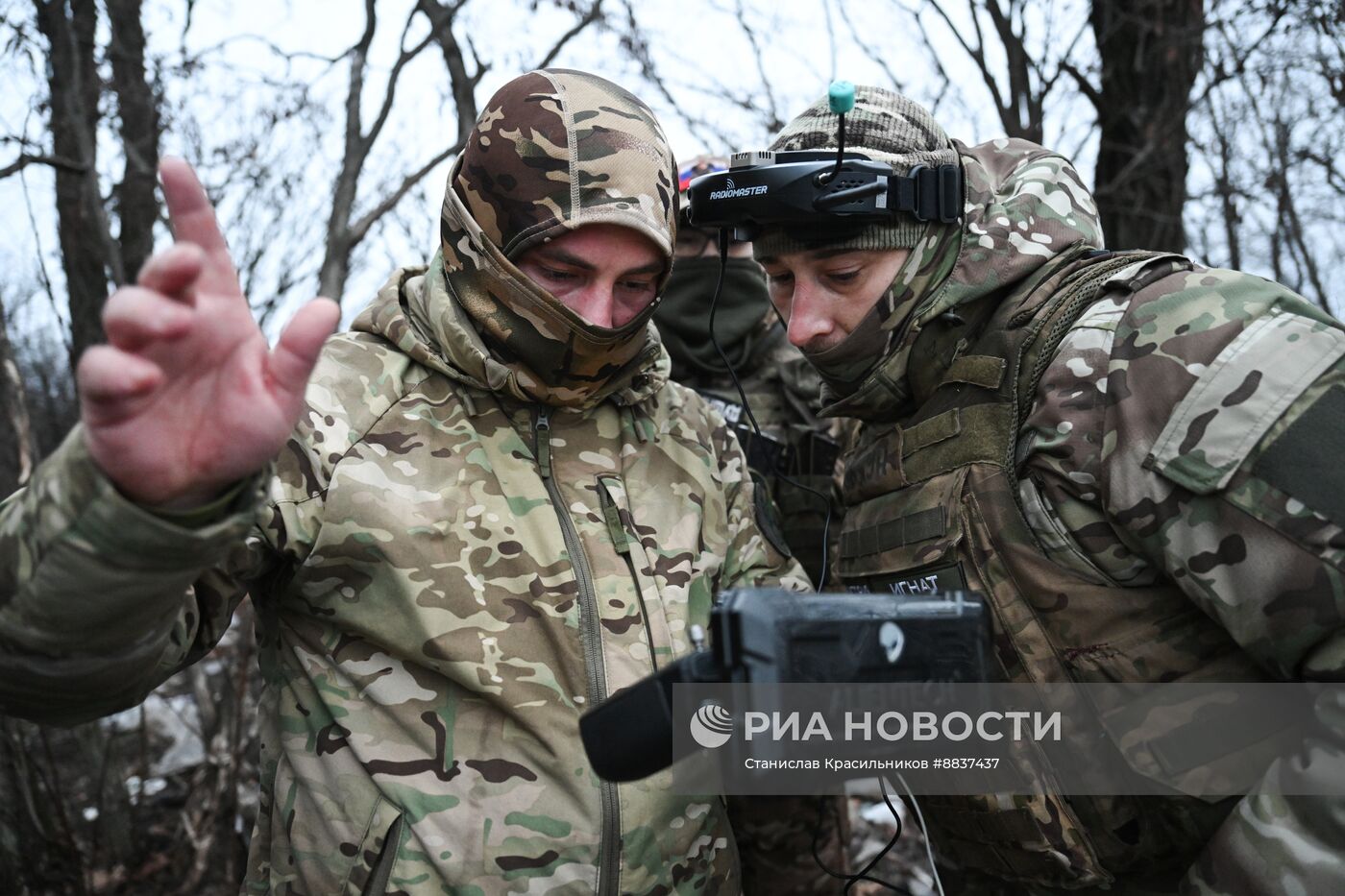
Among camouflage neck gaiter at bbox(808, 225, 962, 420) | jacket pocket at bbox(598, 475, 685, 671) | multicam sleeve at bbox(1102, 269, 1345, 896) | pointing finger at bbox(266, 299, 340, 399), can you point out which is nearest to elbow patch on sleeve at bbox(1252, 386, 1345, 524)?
multicam sleeve at bbox(1102, 269, 1345, 896)

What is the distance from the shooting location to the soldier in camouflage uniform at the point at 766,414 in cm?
345

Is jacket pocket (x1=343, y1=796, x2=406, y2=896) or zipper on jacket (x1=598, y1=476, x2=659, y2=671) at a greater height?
zipper on jacket (x1=598, y1=476, x2=659, y2=671)

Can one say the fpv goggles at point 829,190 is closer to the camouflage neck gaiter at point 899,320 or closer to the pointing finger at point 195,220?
the camouflage neck gaiter at point 899,320

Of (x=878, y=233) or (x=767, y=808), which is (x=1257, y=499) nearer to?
(x=878, y=233)

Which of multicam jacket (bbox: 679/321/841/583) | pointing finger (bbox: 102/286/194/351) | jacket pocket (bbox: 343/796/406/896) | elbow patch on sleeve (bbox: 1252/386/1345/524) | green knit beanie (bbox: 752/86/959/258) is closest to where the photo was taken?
pointing finger (bbox: 102/286/194/351)

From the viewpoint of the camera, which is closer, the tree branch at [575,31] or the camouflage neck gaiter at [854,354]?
the camouflage neck gaiter at [854,354]

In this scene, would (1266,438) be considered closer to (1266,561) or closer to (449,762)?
(1266,561)

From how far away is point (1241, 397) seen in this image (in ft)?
6.03

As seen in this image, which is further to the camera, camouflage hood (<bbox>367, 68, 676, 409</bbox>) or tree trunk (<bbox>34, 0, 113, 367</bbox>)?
tree trunk (<bbox>34, 0, 113, 367</bbox>)

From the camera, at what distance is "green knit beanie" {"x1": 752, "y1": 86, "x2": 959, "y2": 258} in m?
2.49

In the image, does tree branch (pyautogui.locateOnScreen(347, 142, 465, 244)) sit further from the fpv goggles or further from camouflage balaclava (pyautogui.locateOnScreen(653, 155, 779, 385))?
the fpv goggles

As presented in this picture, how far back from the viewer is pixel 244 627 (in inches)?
171

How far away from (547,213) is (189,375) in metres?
1.12

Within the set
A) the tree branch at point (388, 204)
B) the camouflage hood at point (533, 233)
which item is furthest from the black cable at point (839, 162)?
the tree branch at point (388, 204)
